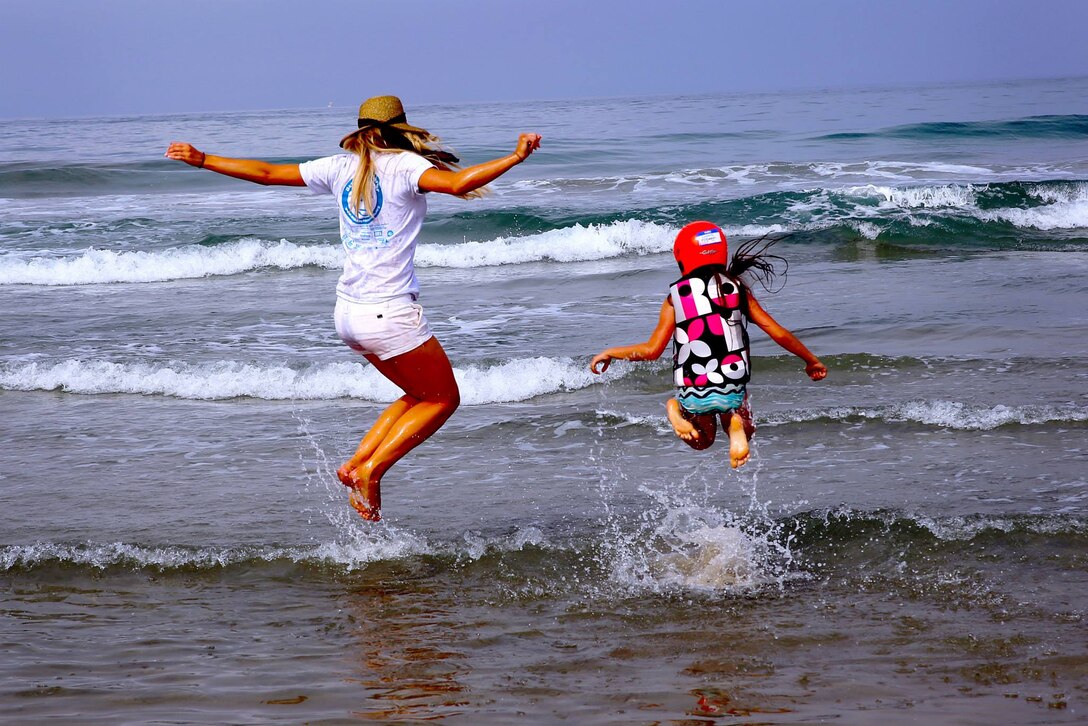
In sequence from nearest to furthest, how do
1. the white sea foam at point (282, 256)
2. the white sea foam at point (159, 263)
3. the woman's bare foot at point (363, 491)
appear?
the woman's bare foot at point (363, 491), the white sea foam at point (159, 263), the white sea foam at point (282, 256)

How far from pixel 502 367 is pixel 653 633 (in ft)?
17.0

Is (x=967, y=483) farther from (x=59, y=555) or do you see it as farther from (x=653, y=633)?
(x=59, y=555)

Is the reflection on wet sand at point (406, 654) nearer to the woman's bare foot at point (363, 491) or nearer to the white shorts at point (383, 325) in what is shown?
the woman's bare foot at point (363, 491)

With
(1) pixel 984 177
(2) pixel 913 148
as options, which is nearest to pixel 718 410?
(1) pixel 984 177

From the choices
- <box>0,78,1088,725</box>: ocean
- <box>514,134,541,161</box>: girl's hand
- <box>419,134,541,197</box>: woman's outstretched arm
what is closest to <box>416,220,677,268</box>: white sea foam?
<box>0,78,1088,725</box>: ocean

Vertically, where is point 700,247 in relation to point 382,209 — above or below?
below

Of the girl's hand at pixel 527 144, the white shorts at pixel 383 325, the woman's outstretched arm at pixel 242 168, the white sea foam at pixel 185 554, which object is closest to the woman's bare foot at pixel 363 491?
the white sea foam at pixel 185 554

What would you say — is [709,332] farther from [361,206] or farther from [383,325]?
[361,206]

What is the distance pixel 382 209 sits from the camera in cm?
475

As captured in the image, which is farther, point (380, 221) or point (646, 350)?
point (646, 350)

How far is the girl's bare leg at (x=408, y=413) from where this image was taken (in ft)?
16.7

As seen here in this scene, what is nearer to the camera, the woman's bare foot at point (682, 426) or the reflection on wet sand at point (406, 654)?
the reflection on wet sand at point (406, 654)

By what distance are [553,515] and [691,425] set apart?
1.35m

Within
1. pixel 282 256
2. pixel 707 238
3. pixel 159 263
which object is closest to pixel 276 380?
pixel 707 238
